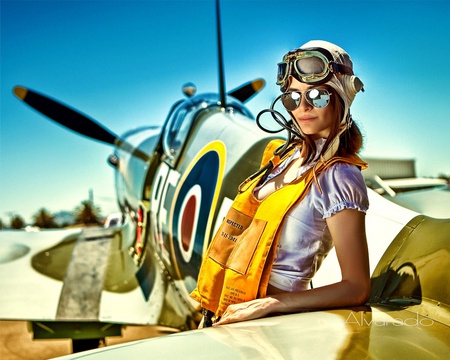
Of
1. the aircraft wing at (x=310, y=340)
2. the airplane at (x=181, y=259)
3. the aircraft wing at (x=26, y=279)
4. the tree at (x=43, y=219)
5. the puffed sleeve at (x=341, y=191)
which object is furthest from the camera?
the tree at (x=43, y=219)

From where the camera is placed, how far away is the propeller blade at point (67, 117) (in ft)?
29.7

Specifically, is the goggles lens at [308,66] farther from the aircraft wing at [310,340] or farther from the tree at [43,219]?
the tree at [43,219]

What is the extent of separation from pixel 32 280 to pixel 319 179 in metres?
4.91

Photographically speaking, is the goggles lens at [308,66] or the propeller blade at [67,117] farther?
the propeller blade at [67,117]

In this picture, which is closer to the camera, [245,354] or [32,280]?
[245,354]

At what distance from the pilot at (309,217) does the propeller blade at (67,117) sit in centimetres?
714

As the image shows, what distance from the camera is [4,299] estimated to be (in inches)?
208

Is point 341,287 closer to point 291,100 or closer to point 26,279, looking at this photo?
point 291,100

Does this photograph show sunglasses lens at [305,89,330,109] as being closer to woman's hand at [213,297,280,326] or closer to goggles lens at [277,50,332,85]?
goggles lens at [277,50,332,85]

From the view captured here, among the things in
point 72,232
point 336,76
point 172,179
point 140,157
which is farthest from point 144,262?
point 336,76

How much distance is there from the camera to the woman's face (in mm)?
1798

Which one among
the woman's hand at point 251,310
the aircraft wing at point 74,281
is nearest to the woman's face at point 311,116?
the woman's hand at point 251,310

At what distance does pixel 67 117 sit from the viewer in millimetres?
9359

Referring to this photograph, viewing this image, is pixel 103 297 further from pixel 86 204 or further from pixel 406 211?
pixel 86 204
